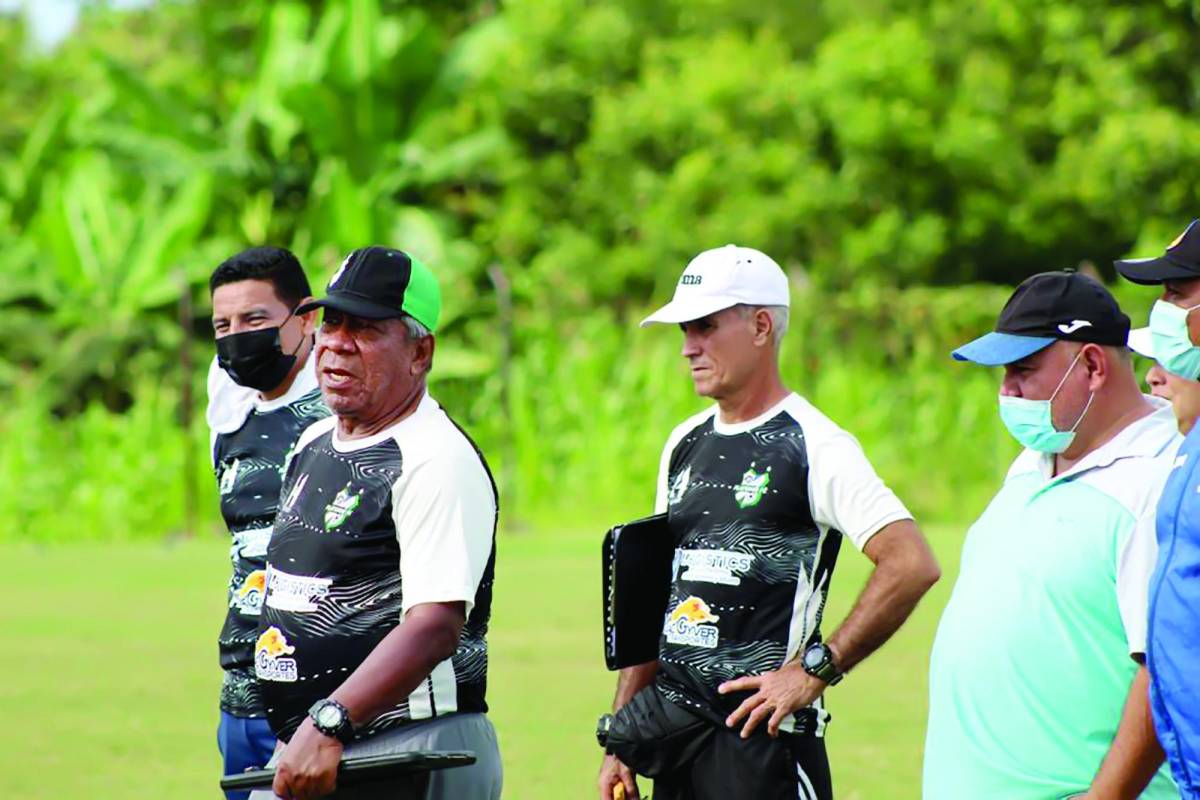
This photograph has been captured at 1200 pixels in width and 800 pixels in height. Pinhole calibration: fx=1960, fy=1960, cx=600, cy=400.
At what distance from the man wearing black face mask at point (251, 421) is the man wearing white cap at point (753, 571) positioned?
1.12m

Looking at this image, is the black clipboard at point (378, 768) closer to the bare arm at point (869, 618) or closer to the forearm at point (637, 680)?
the bare arm at point (869, 618)

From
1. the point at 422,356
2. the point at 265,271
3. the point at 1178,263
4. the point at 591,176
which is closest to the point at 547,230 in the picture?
the point at 591,176

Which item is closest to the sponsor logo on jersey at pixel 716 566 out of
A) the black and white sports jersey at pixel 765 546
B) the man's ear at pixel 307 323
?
the black and white sports jersey at pixel 765 546

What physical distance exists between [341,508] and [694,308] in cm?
126

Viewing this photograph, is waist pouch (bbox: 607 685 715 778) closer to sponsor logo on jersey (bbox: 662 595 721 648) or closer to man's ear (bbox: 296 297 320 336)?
sponsor logo on jersey (bbox: 662 595 721 648)

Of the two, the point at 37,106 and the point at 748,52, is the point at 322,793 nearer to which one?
the point at 748,52

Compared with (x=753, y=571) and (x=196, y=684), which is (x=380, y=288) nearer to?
(x=753, y=571)

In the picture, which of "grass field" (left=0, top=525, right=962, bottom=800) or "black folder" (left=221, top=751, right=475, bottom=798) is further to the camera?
"grass field" (left=0, top=525, right=962, bottom=800)

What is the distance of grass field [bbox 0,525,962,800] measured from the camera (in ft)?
29.7

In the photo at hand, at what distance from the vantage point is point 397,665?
14.0 feet

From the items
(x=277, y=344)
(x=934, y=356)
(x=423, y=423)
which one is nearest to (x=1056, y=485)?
(x=423, y=423)

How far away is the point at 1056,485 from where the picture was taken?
4219mm

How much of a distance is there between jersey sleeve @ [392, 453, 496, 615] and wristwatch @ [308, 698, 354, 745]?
0.87 ft

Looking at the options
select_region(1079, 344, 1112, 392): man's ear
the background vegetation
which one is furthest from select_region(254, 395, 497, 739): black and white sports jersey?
the background vegetation
